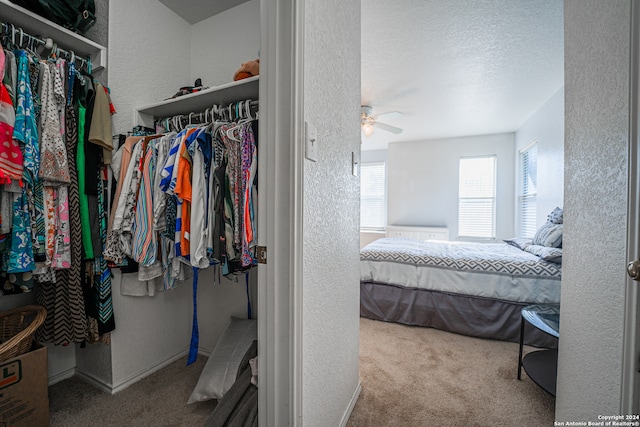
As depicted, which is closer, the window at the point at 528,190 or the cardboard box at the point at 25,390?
the cardboard box at the point at 25,390

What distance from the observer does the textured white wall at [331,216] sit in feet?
3.26

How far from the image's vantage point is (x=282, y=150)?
0.92 m

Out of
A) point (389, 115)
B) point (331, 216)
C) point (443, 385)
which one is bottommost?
point (443, 385)

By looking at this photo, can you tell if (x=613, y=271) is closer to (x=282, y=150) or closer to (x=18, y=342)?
(x=282, y=150)

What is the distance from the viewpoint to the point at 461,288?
245 centimetres

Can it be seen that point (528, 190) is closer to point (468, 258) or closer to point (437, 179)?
point (437, 179)

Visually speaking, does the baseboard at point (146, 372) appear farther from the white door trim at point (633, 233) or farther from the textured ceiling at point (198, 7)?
the textured ceiling at point (198, 7)

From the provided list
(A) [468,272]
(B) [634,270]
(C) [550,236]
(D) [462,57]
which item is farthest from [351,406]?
(D) [462,57]

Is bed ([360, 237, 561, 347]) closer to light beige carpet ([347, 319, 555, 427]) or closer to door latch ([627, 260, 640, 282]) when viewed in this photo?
light beige carpet ([347, 319, 555, 427])

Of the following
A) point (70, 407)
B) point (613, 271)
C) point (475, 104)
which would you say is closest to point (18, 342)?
point (70, 407)

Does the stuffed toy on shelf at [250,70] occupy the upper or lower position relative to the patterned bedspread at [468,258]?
upper

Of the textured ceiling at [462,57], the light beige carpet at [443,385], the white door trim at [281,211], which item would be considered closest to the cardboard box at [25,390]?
the white door trim at [281,211]

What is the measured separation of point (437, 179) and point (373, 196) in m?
1.32

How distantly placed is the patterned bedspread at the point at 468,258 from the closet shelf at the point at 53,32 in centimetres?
249
